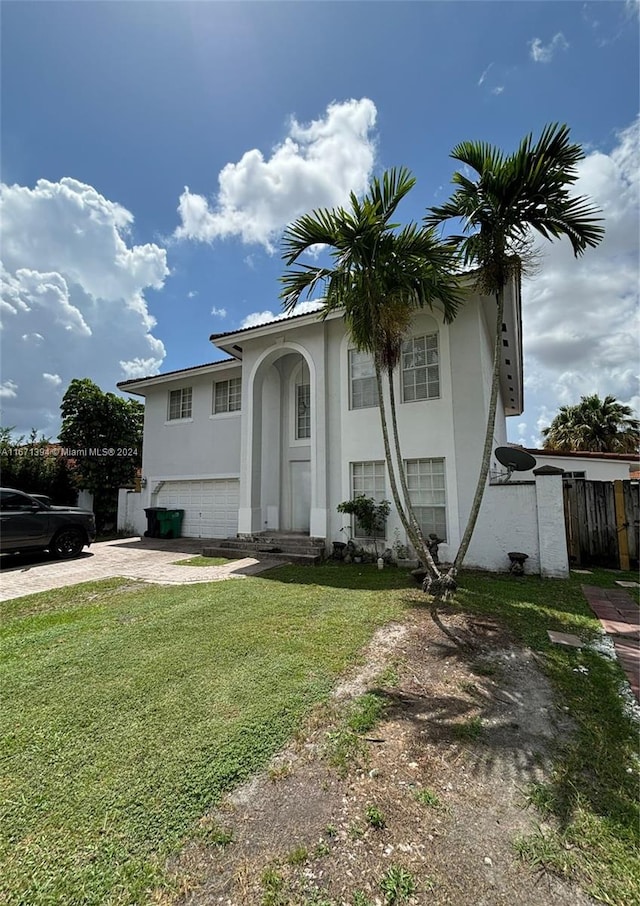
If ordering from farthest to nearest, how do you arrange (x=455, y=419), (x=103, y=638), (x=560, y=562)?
(x=455, y=419) < (x=560, y=562) < (x=103, y=638)

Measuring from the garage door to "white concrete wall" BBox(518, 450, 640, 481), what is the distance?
11747 mm

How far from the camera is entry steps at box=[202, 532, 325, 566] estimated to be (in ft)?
33.2

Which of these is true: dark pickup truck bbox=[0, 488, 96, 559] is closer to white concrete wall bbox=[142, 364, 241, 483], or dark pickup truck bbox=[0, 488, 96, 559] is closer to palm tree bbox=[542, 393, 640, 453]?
white concrete wall bbox=[142, 364, 241, 483]

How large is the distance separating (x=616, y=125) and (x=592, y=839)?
421 inches

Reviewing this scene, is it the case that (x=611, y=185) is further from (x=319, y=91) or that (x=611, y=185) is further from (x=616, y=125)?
(x=319, y=91)

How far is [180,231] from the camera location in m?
11.8

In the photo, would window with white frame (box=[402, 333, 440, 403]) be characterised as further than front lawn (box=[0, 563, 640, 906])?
Yes

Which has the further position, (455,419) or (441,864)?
(455,419)

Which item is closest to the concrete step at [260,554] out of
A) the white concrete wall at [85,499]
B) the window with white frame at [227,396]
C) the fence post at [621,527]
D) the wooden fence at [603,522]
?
the window with white frame at [227,396]

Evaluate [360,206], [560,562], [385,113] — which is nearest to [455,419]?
[560,562]

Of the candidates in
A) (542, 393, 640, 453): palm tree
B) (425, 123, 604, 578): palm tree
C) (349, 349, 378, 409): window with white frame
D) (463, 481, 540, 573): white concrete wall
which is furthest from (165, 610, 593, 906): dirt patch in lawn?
(542, 393, 640, 453): palm tree

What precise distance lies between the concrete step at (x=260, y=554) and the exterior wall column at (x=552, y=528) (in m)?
5.28

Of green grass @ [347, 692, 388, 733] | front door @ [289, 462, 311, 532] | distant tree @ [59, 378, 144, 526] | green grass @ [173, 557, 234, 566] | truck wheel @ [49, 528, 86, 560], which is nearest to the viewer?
green grass @ [347, 692, 388, 733]

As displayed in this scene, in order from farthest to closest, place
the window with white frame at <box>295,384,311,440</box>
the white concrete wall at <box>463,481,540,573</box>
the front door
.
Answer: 1. the window with white frame at <box>295,384,311,440</box>
2. the front door
3. the white concrete wall at <box>463,481,540,573</box>
